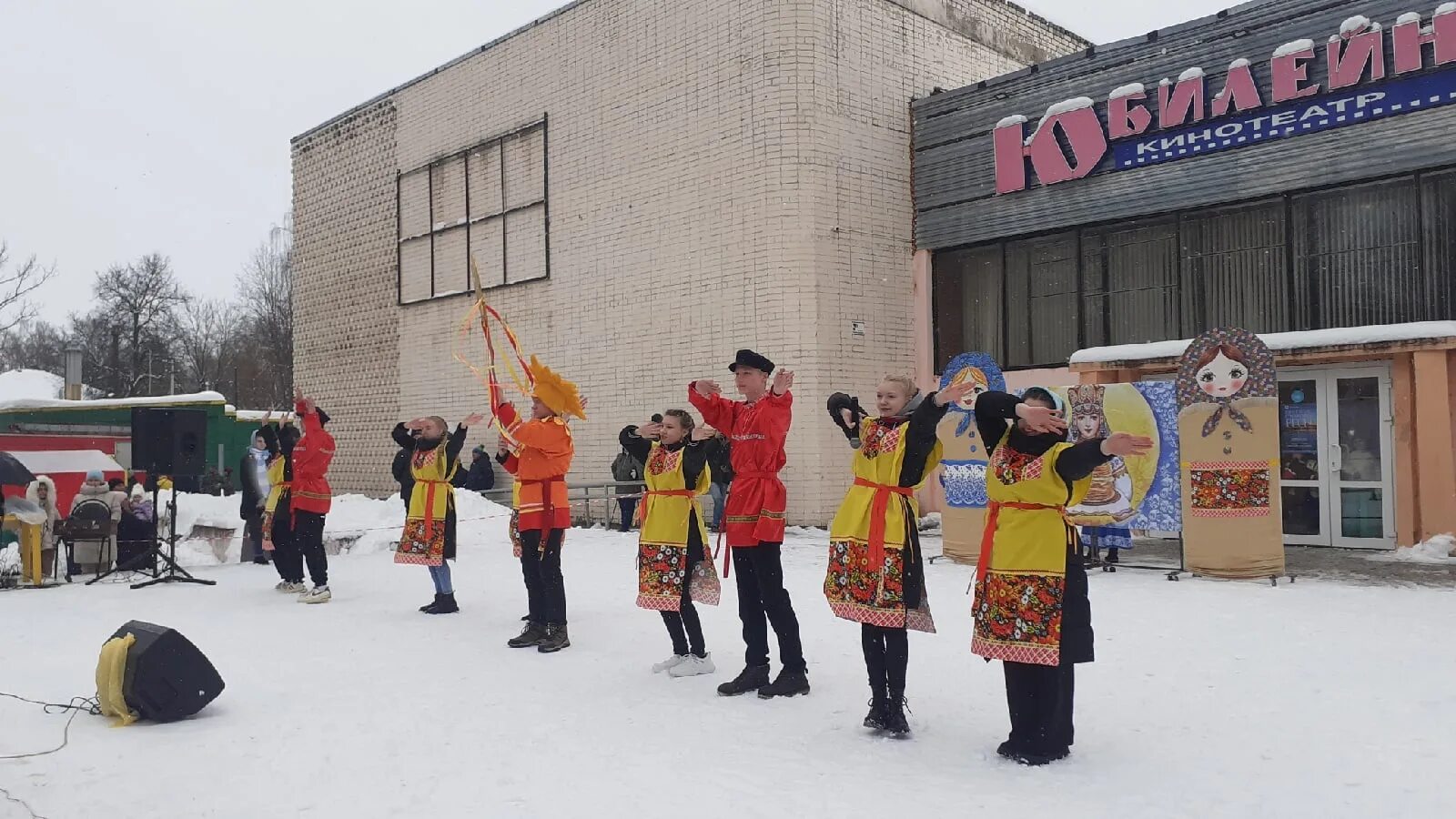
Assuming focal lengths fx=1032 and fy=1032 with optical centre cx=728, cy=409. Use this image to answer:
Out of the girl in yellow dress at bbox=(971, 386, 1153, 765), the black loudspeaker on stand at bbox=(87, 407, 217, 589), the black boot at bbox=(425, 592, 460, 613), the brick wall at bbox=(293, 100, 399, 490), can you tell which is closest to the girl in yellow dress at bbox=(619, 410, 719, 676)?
the girl in yellow dress at bbox=(971, 386, 1153, 765)

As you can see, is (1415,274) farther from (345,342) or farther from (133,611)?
(345,342)

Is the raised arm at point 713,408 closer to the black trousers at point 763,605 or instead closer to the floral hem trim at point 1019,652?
the black trousers at point 763,605

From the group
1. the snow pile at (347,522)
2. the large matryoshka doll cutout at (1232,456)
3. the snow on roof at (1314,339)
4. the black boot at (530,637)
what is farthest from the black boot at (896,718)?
the snow pile at (347,522)

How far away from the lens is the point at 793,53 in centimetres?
1408

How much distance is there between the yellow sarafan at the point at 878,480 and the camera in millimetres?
4895

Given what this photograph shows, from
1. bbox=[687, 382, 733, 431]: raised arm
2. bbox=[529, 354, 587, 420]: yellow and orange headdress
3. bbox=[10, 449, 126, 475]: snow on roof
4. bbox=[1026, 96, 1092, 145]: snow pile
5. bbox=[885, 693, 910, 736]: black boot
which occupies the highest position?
bbox=[1026, 96, 1092, 145]: snow pile

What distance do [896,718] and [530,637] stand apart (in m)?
3.27

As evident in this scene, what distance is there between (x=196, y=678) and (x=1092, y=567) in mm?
7968

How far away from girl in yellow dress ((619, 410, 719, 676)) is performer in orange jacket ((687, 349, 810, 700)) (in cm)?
44

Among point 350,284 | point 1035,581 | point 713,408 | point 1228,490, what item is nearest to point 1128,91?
point 1228,490

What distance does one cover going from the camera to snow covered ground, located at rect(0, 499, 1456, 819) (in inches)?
162

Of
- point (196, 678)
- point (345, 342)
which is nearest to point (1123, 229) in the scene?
point (196, 678)

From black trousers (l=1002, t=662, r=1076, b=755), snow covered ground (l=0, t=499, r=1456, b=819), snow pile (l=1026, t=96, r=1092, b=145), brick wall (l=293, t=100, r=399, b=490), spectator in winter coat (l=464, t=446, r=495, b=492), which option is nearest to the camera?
snow covered ground (l=0, t=499, r=1456, b=819)

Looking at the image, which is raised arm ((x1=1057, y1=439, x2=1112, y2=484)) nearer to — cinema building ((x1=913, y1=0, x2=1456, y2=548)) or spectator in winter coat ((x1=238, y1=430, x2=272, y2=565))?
cinema building ((x1=913, y1=0, x2=1456, y2=548))
